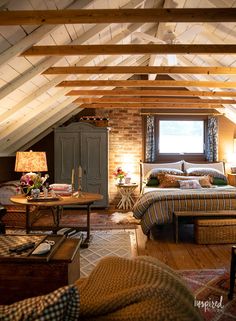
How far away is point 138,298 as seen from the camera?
43.9 inches

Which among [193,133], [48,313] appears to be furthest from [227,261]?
[193,133]

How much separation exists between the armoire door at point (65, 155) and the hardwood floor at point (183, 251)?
2.37 m

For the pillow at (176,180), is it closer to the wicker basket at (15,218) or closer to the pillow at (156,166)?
the pillow at (156,166)

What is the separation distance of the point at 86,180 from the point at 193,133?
2770 mm

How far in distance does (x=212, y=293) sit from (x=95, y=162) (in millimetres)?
4107

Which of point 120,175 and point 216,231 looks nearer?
point 216,231

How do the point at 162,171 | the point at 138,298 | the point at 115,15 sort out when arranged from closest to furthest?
the point at 138,298 < the point at 115,15 < the point at 162,171

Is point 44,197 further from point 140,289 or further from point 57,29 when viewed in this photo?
point 140,289

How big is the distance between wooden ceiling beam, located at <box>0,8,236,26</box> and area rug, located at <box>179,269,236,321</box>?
2.33 m

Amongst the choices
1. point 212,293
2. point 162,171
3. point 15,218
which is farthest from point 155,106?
point 212,293

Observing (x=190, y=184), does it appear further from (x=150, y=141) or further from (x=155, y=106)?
(x=155, y=106)

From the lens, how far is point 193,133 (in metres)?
7.00

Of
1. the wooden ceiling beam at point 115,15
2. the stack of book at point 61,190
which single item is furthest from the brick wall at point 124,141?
the wooden ceiling beam at point 115,15

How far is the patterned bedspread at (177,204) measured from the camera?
14.3 ft
